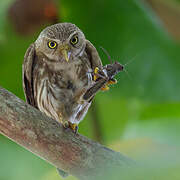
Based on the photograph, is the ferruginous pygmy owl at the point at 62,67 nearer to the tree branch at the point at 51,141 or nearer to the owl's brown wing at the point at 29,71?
the owl's brown wing at the point at 29,71

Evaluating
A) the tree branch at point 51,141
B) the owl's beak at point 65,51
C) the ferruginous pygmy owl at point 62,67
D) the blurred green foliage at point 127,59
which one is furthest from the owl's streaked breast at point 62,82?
the tree branch at point 51,141

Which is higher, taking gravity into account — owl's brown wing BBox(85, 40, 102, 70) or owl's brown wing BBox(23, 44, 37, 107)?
owl's brown wing BBox(85, 40, 102, 70)

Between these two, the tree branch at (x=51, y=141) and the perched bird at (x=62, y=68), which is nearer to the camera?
the tree branch at (x=51, y=141)

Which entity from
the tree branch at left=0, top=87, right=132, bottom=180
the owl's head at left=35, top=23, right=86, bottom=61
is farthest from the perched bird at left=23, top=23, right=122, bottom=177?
the tree branch at left=0, top=87, right=132, bottom=180

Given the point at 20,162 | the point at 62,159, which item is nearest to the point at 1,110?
the point at 62,159

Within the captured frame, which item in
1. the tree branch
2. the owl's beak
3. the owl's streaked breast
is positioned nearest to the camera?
the tree branch

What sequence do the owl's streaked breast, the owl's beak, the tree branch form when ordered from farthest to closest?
the owl's streaked breast, the owl's beak, the tree branch

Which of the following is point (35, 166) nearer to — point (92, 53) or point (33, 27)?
point (33, 27)

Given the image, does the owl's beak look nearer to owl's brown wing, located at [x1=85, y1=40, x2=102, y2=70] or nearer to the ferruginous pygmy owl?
the ferruginous pygmy owl
